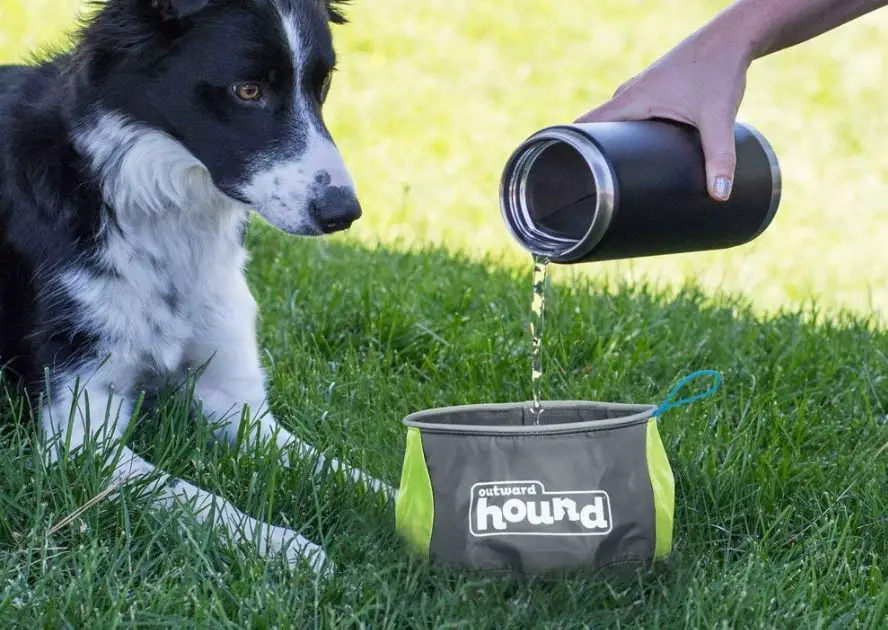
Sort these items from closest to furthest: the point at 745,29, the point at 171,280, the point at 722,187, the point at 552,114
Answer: the point at 722,187, the point at 745,29, the point at 171,280, the point at 552,114

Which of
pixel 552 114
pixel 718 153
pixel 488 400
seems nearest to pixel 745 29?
pixel 718 153

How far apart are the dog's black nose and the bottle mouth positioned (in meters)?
0.46

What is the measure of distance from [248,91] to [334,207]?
1.20ft

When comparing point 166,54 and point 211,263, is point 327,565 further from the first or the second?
point 166,54

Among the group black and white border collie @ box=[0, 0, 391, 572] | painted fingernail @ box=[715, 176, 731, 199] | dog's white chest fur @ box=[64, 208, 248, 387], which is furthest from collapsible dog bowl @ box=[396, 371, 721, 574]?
dog's white chest fur @ box=[64, 208, 248, 387]

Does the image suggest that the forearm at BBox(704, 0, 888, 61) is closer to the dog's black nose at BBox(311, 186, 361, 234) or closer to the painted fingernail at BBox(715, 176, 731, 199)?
the painted fingernail at BBox(715, 176, 731, 199)

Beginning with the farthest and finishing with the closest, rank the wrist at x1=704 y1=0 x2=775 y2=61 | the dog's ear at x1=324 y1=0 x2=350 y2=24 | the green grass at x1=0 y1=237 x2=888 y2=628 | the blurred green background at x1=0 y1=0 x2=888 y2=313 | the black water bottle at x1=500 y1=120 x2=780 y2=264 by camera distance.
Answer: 1. the blurred green background at x1=0 y1=0 x2=888 y2=313
2. the dog's ear at x1=324 y1=0 x2=350 y2=24
3. the wrist at x1=704 y1=0 x2=775 y2=61
4. the black water bottle at x1=500 y1=120 x2=780 y2=264
5. the green grass at x1=0 y1=237 x2=888 y2=628

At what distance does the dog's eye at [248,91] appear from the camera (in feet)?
9.51

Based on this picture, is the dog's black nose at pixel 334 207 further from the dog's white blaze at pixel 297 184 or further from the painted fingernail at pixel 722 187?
the painted fingernail at pixel 722 187

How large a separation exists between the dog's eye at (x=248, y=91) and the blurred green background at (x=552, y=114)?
208 cm

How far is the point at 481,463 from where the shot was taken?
223cm

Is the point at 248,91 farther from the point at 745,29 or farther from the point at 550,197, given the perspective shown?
the point at 745,29

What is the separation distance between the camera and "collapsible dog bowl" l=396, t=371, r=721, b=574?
2211mm

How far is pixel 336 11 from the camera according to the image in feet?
11.0
